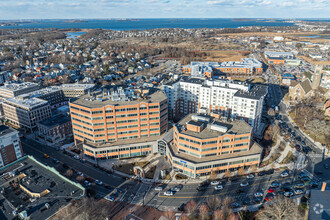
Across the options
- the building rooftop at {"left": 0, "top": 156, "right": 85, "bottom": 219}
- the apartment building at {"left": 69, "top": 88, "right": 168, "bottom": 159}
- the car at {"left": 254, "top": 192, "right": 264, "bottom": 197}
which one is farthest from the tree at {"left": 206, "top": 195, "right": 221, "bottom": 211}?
the building rooftop at {"left": 0, "top": 156, "right": 85, "bottom": 219}

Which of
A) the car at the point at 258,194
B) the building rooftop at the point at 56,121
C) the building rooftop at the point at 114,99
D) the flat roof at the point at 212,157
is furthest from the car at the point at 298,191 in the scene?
the building rooftop at the point at 56,121

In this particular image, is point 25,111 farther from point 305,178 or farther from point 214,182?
point 305,178

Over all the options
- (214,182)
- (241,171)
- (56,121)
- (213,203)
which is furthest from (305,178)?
(56,121)

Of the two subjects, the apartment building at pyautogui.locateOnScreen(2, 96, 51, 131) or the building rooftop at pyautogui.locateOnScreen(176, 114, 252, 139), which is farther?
the apartment building at pyautogui.locateOnScreen(2, 96, 51, 131)

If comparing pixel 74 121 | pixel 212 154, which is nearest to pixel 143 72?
pixel 74 121

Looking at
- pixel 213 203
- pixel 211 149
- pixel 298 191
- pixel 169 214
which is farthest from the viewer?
pixel 211 149

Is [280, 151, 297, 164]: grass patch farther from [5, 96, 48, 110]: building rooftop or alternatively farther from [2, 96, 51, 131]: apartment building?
[5, 96, 48, 110]: building rooftop

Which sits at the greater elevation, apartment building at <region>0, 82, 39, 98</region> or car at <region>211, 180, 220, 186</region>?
apartment building at <region>0, 82, 39, 98</region>
